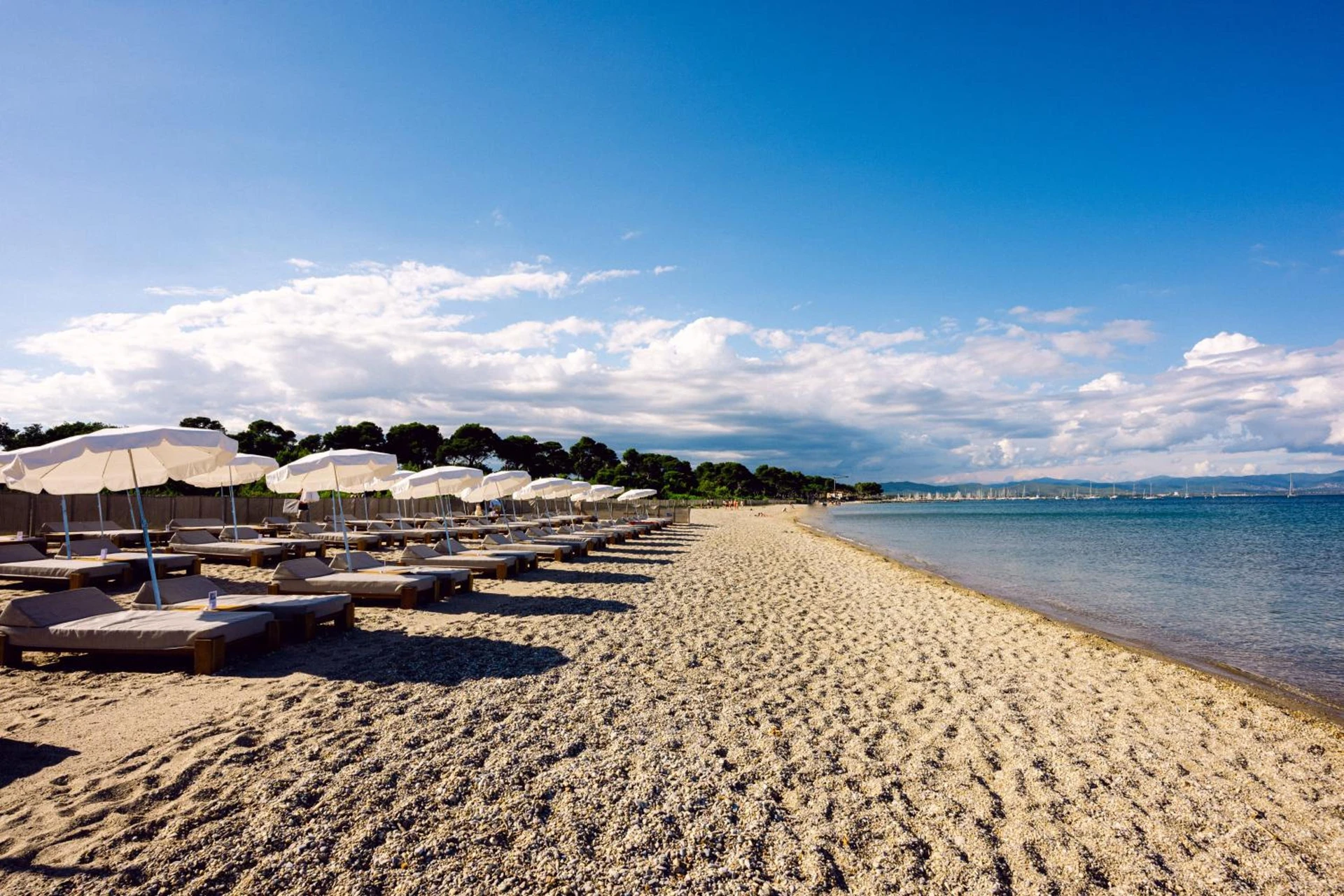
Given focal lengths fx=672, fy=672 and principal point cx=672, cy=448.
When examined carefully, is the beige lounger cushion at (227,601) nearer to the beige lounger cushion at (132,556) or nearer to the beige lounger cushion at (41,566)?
the beige lounger cushion at (41,566)

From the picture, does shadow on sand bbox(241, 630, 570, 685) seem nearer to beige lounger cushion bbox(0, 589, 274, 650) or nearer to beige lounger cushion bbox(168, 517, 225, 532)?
beige lounger cushion bbox(0, 589, 274, 650)

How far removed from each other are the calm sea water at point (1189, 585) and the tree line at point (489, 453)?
16.2 meters

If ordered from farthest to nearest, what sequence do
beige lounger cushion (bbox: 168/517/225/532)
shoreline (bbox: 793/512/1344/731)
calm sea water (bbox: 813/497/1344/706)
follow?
beige lounger cushion (bbox: 168/517/225/532) → calm sea water (bbox: 813/497/1344/706) → shoreline (bbox: 793/512/1344/731)

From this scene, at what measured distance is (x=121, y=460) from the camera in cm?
714

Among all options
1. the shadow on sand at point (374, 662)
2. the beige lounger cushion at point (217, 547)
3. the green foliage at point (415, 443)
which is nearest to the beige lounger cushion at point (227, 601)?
the shadow on sand at point (374, 662)

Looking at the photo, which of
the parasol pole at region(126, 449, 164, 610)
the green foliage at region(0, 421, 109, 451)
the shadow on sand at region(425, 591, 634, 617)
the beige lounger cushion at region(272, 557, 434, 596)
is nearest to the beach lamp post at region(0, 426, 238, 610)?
the parasol pole at region(126, 449, 164, 610)

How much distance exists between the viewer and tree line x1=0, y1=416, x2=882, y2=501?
125 feet

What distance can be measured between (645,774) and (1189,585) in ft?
63.2

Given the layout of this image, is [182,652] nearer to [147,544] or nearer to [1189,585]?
[147,544]

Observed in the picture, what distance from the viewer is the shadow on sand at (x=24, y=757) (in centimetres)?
365

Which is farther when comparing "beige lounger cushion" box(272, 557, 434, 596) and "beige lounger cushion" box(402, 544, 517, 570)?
"beige lounger cushion" box(402, 544, 517, 570)

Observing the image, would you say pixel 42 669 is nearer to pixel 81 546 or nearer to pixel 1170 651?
pixel 81 546

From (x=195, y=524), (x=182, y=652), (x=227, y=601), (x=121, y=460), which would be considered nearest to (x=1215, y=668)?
(x=182, y=652)

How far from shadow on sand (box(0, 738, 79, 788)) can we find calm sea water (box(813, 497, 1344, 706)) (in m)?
11.3
